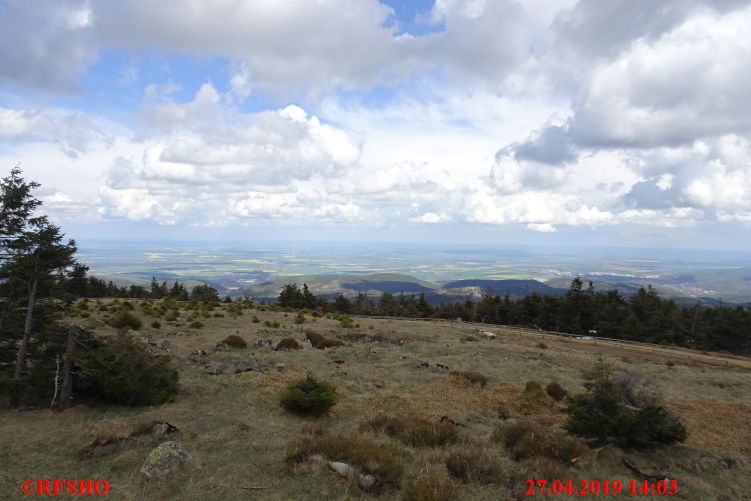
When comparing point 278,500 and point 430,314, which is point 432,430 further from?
point 430,314

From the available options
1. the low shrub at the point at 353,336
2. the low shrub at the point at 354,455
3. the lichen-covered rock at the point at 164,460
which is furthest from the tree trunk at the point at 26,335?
the low shrub at the point at 353,336

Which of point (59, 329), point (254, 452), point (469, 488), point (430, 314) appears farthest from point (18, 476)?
point (430, 314)

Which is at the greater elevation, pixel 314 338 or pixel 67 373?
pixel 67 373

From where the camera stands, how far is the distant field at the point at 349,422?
8469 millimetres

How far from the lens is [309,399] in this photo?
537 inches

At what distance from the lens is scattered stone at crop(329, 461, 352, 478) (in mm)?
8494

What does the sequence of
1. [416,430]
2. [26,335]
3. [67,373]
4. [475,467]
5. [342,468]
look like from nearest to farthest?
[342,468] < [475,467] < [416,430] < [67,373] < [26,335]

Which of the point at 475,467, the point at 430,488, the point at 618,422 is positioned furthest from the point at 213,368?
the point at 618,422

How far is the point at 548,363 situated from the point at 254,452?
23.6m

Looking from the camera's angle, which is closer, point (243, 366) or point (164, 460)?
point (164, 460)

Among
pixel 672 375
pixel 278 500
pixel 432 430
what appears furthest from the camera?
pixel 672 375

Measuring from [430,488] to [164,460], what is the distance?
590cm

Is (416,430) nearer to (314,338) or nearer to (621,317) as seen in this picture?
(314,338)

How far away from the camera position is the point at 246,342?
28.2m
